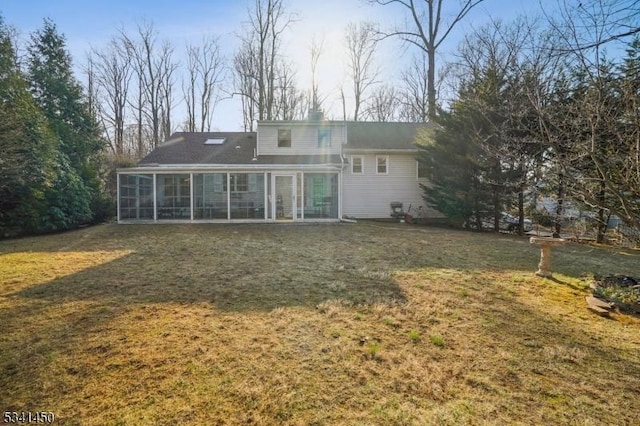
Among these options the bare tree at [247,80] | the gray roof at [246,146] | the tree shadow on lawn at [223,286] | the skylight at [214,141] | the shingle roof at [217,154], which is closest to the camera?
the tree shadow on lawn at [223,286]

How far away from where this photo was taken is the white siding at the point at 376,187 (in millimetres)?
16547

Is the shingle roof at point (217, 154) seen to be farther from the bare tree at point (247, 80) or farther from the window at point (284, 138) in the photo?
the bare tree at point (247, 80)

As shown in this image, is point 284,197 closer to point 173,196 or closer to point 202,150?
point 173,196

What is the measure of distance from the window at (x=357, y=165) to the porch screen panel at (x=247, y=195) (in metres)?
4.89

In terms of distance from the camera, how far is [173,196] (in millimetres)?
14023

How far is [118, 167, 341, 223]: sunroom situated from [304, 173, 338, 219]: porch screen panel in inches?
9.4

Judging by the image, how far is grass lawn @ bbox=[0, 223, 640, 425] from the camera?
2.46m

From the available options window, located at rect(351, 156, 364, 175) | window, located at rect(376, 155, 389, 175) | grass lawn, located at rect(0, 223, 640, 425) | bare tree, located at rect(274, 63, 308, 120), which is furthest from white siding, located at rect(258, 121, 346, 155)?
grass lawn, located at rect(0, 223, 640, 425)

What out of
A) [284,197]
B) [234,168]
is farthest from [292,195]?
[234,168]

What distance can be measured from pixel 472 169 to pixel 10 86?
16.4 metres

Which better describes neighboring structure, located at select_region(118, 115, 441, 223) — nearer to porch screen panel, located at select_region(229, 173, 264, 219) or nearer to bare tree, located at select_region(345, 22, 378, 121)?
porch screen panel, located at select_region(229, 173, 264, 219)

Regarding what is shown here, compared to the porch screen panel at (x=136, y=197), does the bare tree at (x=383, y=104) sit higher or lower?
higher

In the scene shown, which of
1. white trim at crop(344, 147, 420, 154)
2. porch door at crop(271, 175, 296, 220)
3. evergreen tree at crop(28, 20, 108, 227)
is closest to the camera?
porch door at crop(271, 175, 296, 220)

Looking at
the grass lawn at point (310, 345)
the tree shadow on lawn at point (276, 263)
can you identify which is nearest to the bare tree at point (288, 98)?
the tree shadow on lawn at point (276, 263)
